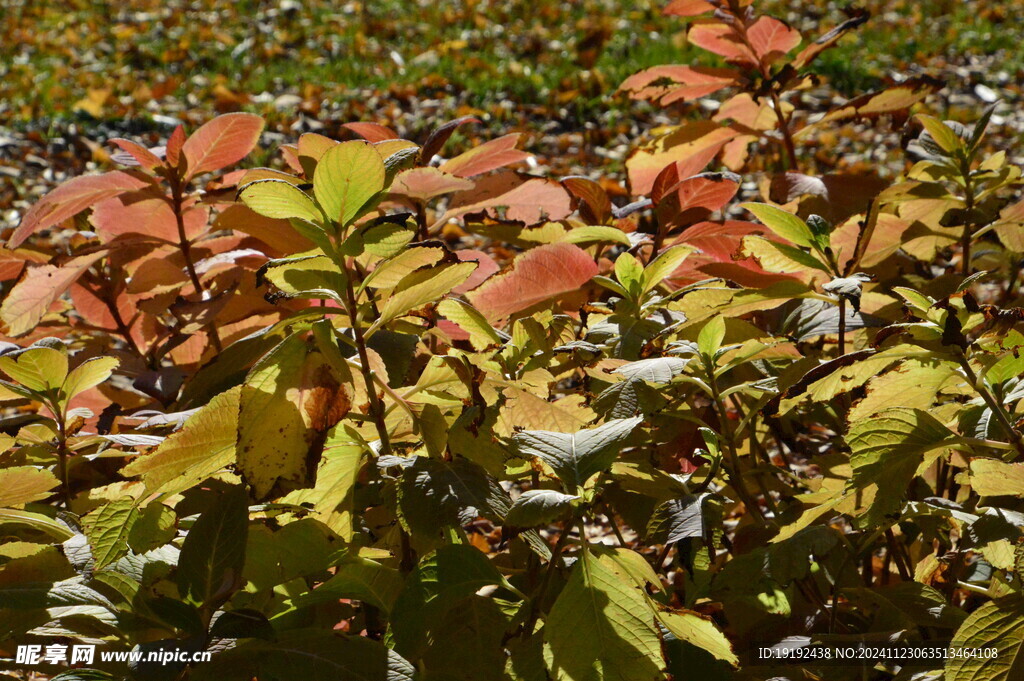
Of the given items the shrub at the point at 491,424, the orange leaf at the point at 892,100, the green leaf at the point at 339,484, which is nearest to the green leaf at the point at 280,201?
the shrub at the point at 491,424

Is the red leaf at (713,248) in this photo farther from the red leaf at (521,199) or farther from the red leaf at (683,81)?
the red leaf at (683,81)

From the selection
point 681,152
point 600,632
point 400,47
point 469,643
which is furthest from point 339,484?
point 400,47

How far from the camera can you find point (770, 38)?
1.58m

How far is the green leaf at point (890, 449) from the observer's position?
32.9 inches

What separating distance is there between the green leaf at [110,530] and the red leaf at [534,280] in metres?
0.48

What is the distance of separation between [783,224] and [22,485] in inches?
36.5

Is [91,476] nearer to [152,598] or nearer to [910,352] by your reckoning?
[152,598]

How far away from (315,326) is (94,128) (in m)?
4.80

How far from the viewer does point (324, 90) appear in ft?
17.5

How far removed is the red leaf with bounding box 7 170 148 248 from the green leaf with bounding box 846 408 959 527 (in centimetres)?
104

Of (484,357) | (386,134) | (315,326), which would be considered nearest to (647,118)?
(386,134)

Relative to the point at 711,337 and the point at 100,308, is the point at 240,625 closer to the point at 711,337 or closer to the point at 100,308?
the point at 711,337

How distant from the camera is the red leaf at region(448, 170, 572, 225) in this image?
1300mm

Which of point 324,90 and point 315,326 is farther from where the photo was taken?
point 324,90
